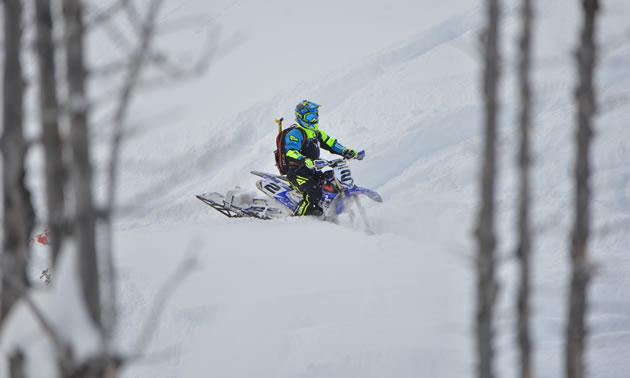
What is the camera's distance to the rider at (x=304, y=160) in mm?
7656

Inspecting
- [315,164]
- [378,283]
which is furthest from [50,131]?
[315,164]

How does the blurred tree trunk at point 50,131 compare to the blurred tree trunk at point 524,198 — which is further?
the blurred tree trunk at point 524,198

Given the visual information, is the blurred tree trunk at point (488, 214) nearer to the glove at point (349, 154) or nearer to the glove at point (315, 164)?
the glove at point (315, 164)

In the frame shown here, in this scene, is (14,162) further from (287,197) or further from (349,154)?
(287,197)

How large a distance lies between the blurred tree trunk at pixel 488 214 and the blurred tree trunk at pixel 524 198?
197 millimetres

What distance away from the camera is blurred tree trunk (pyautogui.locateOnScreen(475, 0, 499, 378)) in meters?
2.05

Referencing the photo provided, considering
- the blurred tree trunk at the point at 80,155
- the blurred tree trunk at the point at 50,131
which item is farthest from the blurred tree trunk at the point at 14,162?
the blurred tree trunk at the point at 80,155

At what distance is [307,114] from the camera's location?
25.6 feet

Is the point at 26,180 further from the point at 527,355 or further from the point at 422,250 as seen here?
the point at 422,250

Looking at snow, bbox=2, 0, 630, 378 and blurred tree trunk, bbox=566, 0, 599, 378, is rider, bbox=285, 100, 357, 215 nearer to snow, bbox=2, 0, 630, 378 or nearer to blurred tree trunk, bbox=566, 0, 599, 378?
snow, bbox=2, 0, 630, 378

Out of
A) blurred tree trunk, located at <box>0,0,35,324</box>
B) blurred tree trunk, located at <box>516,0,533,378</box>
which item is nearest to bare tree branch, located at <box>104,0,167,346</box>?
blurred tree trunk, located at <box>0,0,35,324</box>

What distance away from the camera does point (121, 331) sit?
529 cm

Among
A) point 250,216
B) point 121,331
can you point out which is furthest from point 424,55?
point 121,331

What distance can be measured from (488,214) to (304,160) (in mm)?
5494
